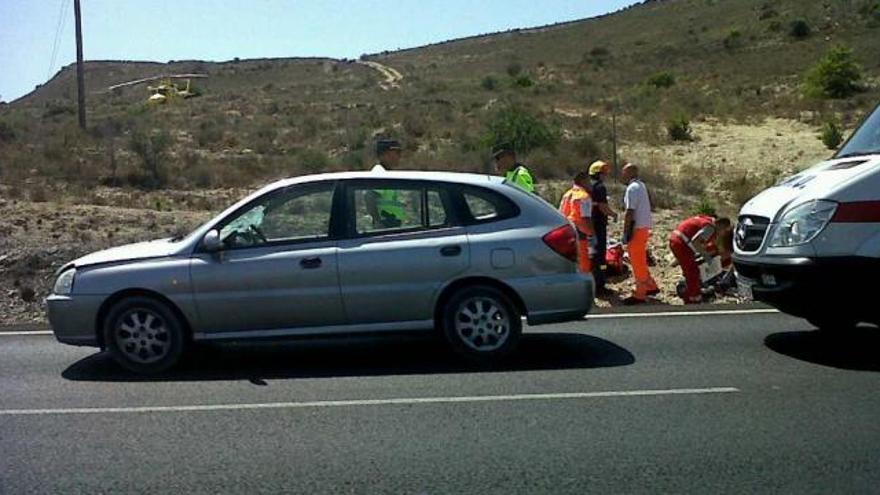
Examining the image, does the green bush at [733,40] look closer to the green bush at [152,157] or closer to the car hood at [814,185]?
the green bush at [152,157]

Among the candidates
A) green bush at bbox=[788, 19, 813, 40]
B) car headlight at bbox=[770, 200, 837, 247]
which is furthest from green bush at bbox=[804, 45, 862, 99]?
car headlight at bbox=[770, 200, 837, 247]

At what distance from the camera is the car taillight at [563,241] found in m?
8.52

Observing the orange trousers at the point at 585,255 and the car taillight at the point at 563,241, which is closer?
the car taillight at the point at 563,241

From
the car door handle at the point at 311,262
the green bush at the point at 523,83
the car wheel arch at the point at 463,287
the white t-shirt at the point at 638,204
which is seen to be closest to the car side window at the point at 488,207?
the car wheel arch at the point at 463,287

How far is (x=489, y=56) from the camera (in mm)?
93750

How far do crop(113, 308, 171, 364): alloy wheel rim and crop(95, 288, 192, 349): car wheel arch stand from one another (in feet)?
0.40

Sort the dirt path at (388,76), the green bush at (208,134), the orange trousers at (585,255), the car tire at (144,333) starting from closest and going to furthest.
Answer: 1. the car tire at (144,333)
2. the orange trousers at (585,255)
3. the green bush at (208,134)
4. the dirt path at (388,76)

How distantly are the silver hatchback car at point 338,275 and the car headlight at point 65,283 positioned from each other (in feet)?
0.05

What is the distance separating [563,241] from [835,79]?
124 feet

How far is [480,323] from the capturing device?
851 centimetres

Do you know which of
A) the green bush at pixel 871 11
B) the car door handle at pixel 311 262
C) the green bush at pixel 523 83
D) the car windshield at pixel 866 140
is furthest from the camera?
the green bush at pixel 871 11

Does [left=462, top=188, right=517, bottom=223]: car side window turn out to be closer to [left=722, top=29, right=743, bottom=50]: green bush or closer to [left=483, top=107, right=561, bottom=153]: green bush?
[left=483, top=107, right=561, bottom=153]: green bush

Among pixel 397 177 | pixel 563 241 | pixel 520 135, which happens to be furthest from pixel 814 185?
pixel 520 135

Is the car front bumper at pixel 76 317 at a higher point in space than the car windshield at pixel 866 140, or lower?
lower
